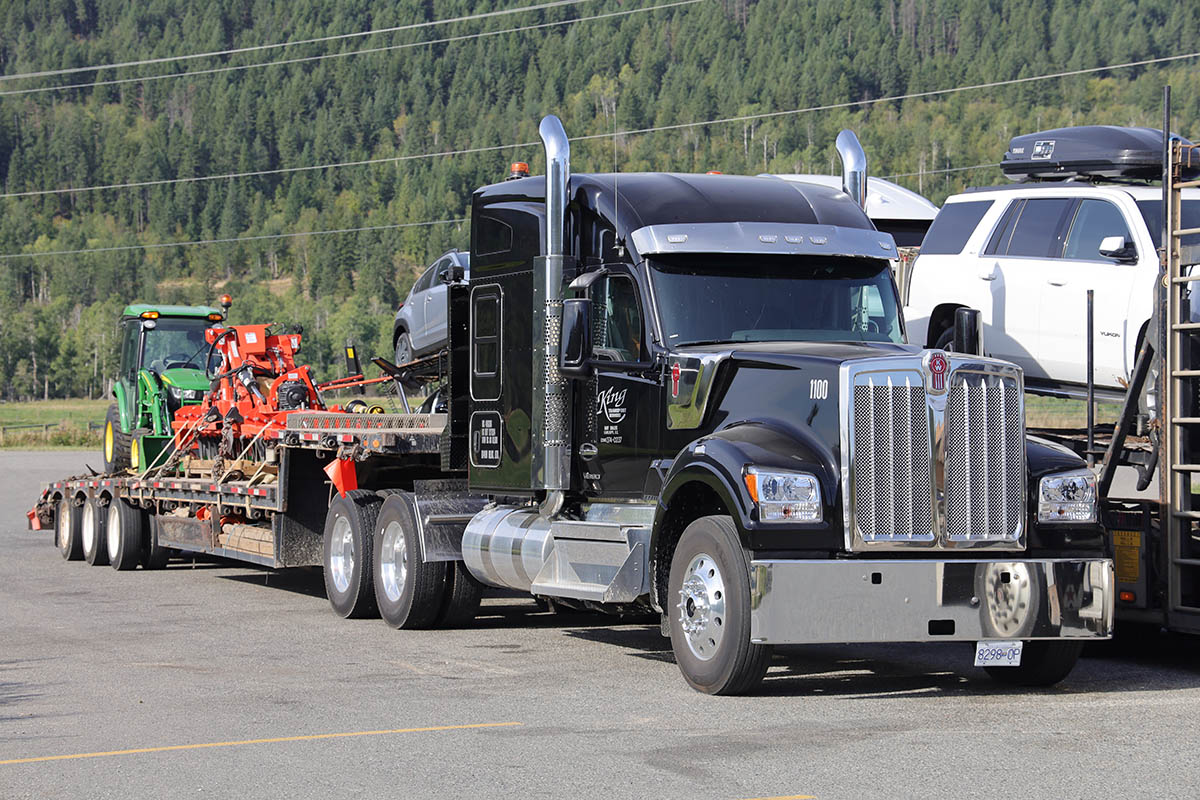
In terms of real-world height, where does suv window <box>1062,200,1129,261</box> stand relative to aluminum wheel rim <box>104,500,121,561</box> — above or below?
above

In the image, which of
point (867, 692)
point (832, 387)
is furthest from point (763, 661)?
point (832, 387)

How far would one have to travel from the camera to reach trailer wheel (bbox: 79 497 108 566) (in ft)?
63.9

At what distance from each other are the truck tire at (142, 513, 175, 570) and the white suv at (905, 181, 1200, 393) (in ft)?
30.2

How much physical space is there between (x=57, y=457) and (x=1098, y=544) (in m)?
48.7

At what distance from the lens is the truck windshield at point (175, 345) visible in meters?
22.5

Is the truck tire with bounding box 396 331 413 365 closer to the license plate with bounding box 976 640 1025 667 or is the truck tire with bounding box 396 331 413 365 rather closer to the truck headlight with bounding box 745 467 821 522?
the truck headlight with bounding box 745 467 821 522

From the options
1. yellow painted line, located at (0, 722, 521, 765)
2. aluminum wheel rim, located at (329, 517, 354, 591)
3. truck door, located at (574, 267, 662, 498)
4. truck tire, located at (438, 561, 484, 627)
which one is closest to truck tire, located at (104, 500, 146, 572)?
aluminum wheel rim, located at (329, 517, 354, 591)

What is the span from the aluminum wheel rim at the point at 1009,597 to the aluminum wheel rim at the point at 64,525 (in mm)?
13878

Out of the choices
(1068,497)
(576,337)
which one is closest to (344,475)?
(576,337)

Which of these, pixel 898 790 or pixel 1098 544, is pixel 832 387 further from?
pixel 898 790

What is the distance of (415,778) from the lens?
7.24 meters

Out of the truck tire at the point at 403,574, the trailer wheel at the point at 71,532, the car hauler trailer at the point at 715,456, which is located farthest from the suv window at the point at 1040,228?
the trailer wheel at the point at 71,532

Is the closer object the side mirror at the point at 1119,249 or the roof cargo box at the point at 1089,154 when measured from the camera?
the side mirror at the point at 1119,249

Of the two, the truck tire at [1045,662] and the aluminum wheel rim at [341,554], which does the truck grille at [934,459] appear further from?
the aluminum wheel rim at [341,554]
